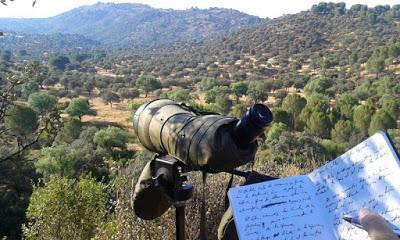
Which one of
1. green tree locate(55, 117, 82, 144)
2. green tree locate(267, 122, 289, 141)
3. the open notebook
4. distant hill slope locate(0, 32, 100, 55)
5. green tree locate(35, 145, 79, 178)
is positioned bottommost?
distant hill slope locate(0, 32, 100, 55)

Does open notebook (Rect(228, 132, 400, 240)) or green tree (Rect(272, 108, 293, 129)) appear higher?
open notebook (Rect(228, 132, 400, 240))

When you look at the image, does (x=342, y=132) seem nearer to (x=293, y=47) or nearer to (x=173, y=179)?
(x=173, y=179)

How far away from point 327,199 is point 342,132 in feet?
83.2

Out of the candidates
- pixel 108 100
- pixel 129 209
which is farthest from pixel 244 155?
pixel 108 100

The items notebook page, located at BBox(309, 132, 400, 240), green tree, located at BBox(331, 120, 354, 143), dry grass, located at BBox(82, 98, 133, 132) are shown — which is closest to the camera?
notebook page, located at BBox(309, 132, 400, 240)

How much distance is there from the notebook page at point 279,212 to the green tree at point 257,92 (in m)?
37.4

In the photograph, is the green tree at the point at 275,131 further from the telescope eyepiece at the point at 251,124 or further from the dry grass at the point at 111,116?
the telescope eyepiece at the point at 251,124

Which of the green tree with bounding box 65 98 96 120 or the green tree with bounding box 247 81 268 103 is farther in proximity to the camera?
the green tree with bounding box 247 81 268 103

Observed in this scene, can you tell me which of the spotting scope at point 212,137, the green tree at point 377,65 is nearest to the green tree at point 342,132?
the spotting scope at point 212,137

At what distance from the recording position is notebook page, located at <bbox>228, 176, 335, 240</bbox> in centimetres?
137

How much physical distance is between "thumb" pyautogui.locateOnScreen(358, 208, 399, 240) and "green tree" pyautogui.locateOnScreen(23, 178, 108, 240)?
502cm

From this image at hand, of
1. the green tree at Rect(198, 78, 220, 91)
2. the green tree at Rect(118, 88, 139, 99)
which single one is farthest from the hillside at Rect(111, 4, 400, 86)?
A: the green tree at Rect(118, 88, 139, 99)

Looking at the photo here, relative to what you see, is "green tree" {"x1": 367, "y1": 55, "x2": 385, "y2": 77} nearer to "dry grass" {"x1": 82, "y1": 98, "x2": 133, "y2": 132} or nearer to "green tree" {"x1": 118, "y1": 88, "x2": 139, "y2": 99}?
"green tree" {"x1": 118, "y1": 88, "x2": 139, "y2": 99}

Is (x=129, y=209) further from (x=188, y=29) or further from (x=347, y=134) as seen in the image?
(x=188, y=29)
